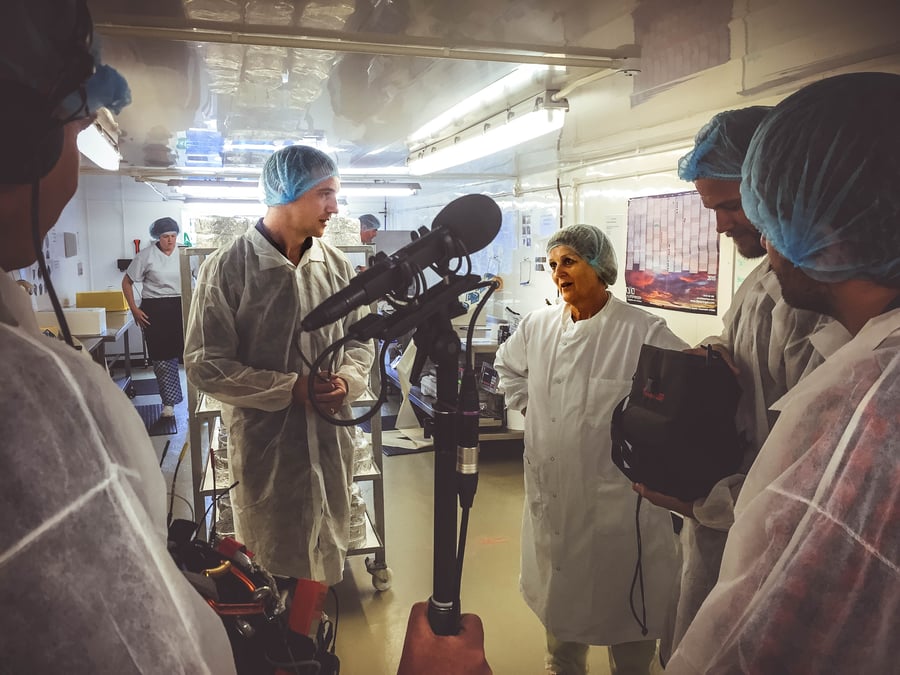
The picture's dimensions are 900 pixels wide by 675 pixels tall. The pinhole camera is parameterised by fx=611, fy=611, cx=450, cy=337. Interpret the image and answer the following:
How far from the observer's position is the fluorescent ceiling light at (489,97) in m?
2.85

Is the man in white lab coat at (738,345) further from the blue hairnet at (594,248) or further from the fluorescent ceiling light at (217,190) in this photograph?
the fluorescent ceiling light at (217,190)

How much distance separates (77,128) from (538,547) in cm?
176

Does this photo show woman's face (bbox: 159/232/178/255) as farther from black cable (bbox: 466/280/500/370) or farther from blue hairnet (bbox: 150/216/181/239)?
black cable (bbox: 466/280/500/370)

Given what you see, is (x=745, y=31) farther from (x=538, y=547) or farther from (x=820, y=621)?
(x=820, y=621)

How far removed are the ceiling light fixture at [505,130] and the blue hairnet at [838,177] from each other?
7.69ft

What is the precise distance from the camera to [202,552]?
106 centimetres

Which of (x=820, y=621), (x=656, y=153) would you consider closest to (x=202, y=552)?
(x=820, y=621)

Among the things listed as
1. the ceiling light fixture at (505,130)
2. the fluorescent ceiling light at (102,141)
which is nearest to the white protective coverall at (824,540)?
the ceiling light fixture at (505,130)

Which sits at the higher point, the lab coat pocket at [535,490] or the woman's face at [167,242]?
the woman's face at [167,242]

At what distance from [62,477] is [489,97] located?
10.2 feet

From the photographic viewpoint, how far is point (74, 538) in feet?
1.62

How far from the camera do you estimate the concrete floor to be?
2367 mm

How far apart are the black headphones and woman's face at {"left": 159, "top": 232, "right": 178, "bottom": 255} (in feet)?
18.4

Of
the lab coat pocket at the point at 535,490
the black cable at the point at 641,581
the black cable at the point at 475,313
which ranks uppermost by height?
the black cable at the point at 475,313
